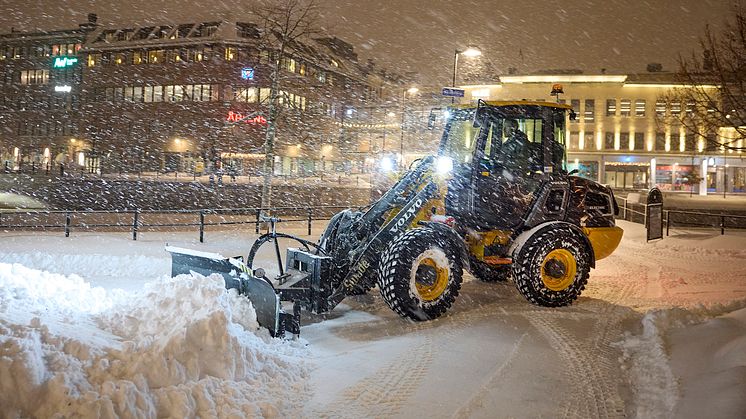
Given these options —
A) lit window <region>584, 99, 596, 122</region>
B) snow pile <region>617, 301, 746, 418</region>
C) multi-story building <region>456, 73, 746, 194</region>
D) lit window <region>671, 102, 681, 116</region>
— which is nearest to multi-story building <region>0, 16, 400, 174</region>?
multi-story building <region>456, 73, 746, 194</region>

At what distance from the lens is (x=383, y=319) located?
913 cm

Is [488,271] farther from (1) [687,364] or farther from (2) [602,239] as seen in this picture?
(1) [687,364]

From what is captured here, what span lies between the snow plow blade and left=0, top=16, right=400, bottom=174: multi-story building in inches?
1724

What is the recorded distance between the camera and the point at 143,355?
5.50 m

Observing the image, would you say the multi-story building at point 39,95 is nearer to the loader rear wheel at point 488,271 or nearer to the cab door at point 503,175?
the loader rear wheel at point 488,271

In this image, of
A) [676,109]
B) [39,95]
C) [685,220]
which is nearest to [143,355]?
[685,220]

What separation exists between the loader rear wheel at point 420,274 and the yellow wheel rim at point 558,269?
1.58 meters

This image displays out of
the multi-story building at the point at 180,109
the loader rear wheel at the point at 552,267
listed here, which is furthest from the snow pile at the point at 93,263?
the multi-story building at the point at 180,109

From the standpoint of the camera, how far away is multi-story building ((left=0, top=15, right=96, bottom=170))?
225 feet

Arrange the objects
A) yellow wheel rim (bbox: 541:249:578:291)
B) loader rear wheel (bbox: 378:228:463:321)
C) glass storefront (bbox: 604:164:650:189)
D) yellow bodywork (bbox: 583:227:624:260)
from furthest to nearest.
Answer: glass storefront (bbox: 604:164:650:189), yellow bodywork (bbox: 583:227:624:260), yellow wheel rim (bbox: 541:249:578:291), loader rear wheel (bbox: 378:228:463:321)

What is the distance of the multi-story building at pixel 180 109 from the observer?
185 feet

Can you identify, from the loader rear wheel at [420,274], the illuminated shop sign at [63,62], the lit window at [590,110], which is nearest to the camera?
the loader rear wheel at [420,274]

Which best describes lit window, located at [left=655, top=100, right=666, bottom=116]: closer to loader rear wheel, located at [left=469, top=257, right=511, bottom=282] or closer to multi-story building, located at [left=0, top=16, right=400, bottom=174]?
multi-story building, located at [left=0, top=16, right=400, bottom=174]

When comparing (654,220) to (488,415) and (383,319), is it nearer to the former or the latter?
(383,319)
